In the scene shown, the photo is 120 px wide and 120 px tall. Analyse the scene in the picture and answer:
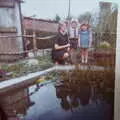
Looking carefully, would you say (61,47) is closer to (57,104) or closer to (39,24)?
(39,24)

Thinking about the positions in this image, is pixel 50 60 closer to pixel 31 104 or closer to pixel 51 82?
pixel 51 82

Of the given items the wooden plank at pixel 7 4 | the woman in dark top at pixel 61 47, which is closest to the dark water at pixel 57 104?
the woman in dark top at pixel 61 47

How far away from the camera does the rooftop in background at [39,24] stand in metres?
1.17

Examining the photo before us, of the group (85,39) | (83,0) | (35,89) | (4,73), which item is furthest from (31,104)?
(83,0)

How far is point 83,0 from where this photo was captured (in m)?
1.26

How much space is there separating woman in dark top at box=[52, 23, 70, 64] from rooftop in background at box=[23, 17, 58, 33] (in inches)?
2.6

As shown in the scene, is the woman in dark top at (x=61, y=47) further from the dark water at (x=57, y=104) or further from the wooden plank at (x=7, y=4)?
the wooden plank at (x=7, y=4)

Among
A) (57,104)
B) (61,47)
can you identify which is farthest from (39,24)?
(57,104)

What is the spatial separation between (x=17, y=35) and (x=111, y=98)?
2.66 ft

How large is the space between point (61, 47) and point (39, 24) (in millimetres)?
205

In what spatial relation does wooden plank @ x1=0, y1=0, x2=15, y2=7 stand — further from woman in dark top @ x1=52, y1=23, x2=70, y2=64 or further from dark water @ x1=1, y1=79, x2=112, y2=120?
dark water @ x1=1, y1=79, x2=112, y2=120

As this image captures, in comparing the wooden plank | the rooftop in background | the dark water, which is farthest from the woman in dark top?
the wooden plank

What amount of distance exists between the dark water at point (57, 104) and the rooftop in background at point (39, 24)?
36 centimetres

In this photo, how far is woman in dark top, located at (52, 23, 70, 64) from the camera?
48.7 inches
